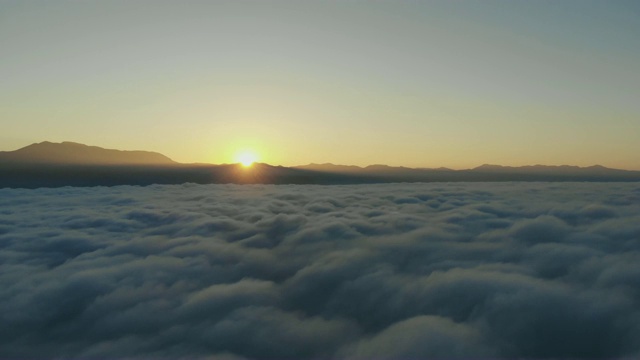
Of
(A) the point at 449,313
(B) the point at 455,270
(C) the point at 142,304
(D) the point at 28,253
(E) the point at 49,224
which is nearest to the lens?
(A) the point at 449,313

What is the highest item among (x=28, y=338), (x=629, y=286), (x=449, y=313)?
(x=629, y=286)

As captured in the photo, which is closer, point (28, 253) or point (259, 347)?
point (259, 347)

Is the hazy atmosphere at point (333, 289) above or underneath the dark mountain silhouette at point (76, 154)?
underneath

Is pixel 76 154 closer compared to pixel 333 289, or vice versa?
pixel 333 289

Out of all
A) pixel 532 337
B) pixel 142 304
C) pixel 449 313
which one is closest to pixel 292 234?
pixel 142 304

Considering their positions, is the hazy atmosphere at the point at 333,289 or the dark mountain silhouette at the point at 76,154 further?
the dark mountain silhouette at the point at 76,154

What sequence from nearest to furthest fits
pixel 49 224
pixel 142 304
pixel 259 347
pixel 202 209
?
pixel 259 347 < pixel 142 304 < pixel 49 224 < pixel 202 209

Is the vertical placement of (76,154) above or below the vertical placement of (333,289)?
above

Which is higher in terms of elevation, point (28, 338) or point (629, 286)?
point (629, 286)

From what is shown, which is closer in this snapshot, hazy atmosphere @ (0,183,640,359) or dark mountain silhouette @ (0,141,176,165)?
hazy atmosphere @ (0,183,640,359)

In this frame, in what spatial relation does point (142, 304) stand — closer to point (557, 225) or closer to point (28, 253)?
point (28, 253)

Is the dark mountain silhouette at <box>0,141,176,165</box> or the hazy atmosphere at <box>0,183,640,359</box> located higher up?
Answer: the dark mountain silhouette at <box>0,141,176,165</box>
